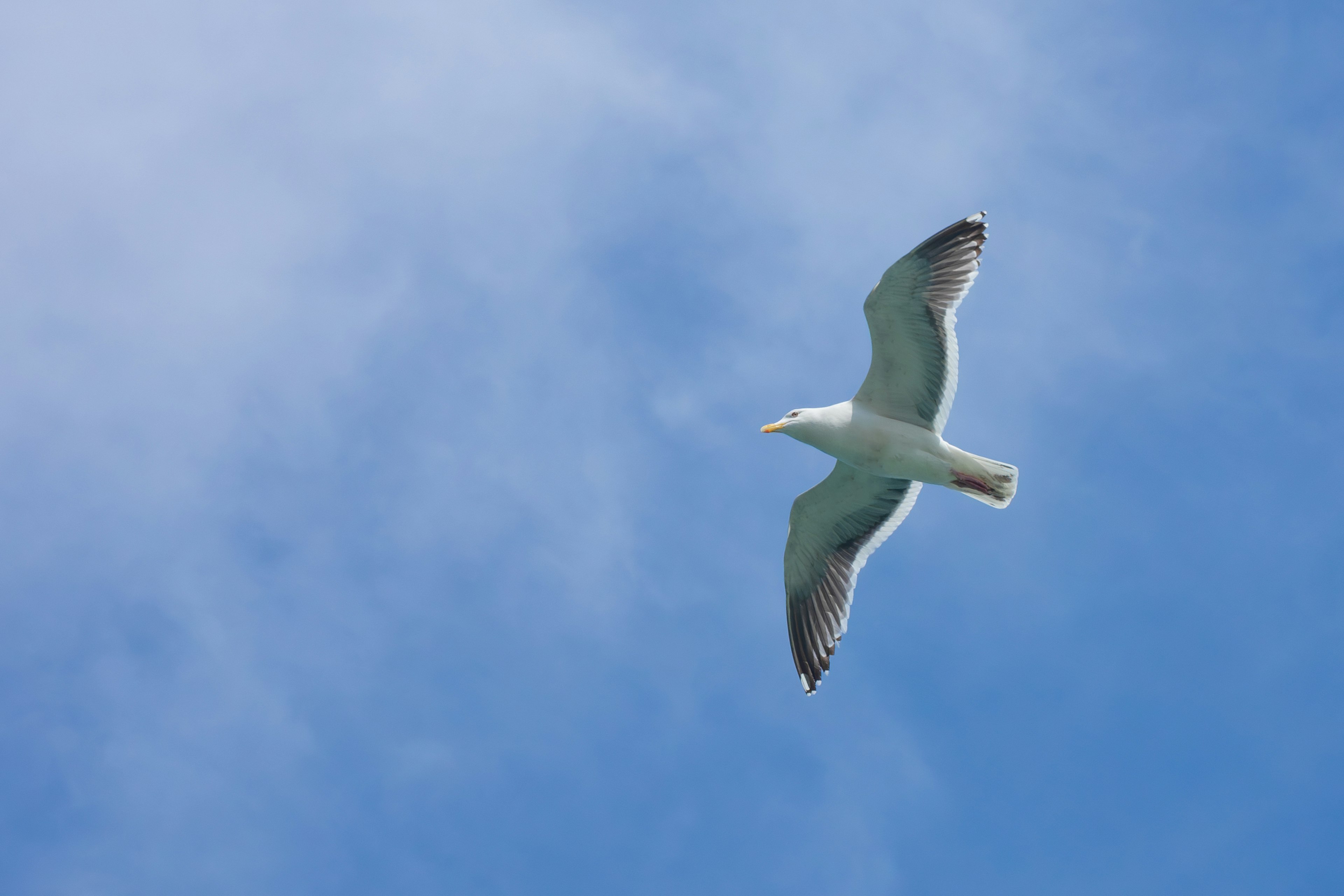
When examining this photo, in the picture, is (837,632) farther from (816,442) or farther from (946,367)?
(946,367)

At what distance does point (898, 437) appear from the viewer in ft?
34.4

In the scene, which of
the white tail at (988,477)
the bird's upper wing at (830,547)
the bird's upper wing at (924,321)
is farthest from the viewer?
the bird's upper wing at (830,547)

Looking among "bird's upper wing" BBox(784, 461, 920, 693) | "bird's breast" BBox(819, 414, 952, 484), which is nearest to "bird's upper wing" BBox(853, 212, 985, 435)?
"bird's breast" BBox(819, 414, 952, 484)

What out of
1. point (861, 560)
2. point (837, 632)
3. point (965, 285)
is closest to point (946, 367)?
point (965, 285)

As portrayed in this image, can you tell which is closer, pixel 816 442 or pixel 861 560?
pixel 816 442

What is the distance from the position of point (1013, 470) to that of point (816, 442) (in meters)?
1.90

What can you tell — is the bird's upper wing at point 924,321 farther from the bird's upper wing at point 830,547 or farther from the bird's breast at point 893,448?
the bird's upper wing at point 830,547

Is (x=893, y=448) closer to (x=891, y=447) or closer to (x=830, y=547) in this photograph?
(x=891, y=447)

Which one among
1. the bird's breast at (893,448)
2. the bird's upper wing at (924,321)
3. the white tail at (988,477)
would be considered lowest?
the white tail at (988,477)

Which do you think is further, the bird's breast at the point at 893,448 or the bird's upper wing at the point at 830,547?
the bird's upper wing at the point at 830,547

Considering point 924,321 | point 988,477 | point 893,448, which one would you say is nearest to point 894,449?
point 893,448

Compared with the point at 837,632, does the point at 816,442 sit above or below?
above

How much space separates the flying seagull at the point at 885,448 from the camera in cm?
1015

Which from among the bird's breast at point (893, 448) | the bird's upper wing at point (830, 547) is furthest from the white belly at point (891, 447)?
the bird's upper wing at point (830, 547)
